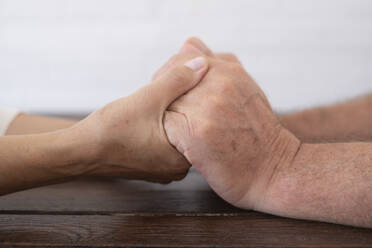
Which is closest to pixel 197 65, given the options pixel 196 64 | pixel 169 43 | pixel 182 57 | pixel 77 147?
pixel 196 64

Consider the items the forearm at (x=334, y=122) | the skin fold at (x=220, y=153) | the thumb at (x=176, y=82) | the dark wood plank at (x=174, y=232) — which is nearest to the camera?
the dark wood plank at (x=174, y=232)

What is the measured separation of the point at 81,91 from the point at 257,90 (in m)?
1.26

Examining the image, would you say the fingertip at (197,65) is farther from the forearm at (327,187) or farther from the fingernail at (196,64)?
the forearm at (327,187)

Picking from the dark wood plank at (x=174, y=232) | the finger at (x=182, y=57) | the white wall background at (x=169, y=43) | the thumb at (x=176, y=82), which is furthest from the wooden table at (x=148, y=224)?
the white wall background at (x=169, y=43)

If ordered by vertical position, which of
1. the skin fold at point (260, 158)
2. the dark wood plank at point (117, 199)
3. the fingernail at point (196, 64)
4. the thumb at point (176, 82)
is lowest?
the dark wood plank at point (117, 199)

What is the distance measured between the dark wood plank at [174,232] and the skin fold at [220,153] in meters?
0.05

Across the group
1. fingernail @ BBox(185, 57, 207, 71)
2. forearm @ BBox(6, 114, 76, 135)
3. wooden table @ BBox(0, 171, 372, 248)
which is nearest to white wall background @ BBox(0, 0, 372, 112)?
forearm @ BBox(6, 114, 76, 135)

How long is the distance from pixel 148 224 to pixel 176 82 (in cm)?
33

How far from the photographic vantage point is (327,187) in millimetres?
785

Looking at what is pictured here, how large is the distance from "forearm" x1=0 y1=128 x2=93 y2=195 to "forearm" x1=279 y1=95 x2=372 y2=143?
2.30ft

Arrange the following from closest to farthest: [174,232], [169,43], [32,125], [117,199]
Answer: [174,232] → [117,199] → [32,125] → [169,43]

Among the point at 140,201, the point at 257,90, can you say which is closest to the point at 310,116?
the point at 257,90

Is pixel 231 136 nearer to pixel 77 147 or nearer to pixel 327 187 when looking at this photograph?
pixel 327 187

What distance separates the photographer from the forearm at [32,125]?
1.18 metres
